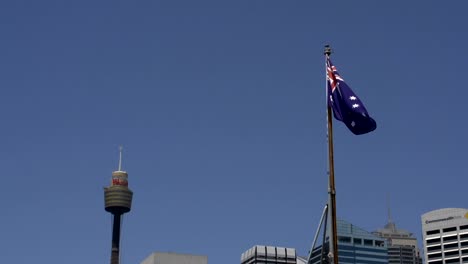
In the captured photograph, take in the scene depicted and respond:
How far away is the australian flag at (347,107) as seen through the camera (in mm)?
43719

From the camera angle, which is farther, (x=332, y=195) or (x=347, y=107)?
(x=347, y=107)

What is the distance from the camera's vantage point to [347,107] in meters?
44.0

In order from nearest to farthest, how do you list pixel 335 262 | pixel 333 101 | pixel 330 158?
1. pixel 335 262
2. pixel 330 158
3. pixel 333 101

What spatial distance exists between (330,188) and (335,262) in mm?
3997

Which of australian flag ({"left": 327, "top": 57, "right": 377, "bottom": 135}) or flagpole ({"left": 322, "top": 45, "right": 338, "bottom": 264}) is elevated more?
australian flag ({"left": 327, "top": 57, "right": 377, "bottom": 135})

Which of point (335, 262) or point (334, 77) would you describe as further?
point (334, 77)

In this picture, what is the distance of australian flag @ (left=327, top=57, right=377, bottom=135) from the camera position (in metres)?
43.7

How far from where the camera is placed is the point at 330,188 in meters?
41.0

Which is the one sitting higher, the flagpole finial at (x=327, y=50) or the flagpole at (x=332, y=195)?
the flagpole finial at (x=327, y=50)

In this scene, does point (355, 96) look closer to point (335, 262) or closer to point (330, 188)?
point (330, 188)

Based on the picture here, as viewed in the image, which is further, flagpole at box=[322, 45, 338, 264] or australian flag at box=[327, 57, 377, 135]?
australian flag at box=[327, 57, 377, 135]

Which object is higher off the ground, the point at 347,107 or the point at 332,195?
the point at 347,107

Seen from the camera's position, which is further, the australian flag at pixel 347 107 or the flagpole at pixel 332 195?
the australian flag at pixel 347 107

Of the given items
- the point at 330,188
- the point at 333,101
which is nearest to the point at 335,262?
the point at 330,188
